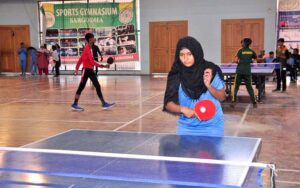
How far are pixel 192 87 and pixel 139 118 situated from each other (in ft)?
18.4

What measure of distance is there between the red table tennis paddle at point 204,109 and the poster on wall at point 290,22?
16.7m

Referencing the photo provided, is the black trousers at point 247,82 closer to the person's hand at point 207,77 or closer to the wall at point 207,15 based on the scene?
the person's hand at point 207,77

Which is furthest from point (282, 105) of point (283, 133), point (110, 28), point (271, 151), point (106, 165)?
point (110, 28)

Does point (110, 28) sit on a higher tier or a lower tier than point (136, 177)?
higher

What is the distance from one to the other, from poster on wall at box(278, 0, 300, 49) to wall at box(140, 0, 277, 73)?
1.04ft

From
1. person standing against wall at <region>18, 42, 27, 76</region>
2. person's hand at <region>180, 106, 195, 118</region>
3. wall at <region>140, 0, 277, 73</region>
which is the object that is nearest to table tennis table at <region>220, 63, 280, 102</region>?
person's hand at <region>180, 106, 195, 118</region>

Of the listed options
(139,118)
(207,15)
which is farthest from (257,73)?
(207,15)

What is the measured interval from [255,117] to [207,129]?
561 cm

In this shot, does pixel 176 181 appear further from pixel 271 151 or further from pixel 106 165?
pixel 271 151

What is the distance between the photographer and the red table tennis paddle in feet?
10.6

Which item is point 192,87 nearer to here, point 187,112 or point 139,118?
point 187,112

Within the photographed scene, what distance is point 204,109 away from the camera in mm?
3236

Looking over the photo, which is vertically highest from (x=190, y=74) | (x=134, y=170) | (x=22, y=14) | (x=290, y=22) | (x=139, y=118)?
(x=22, y=14)

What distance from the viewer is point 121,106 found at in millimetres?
10672
